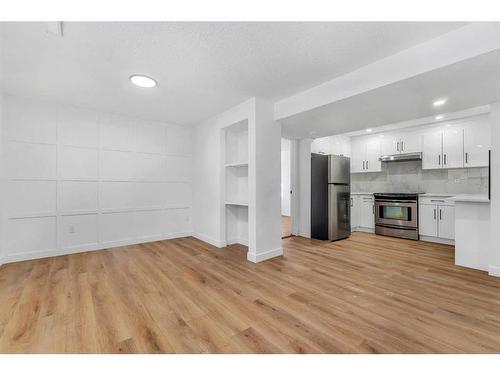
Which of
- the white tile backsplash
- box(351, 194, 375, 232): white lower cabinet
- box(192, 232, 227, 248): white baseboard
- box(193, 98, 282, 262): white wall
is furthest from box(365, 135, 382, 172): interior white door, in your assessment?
box(192, 232, 227, 248): white baseboard

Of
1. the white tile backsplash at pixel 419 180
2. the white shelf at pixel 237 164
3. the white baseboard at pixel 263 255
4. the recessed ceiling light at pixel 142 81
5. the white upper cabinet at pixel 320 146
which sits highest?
the recessed ceiling light at pixel 142 81

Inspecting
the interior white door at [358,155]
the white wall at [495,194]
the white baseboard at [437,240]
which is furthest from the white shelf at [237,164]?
the white baseboard at [437,240]

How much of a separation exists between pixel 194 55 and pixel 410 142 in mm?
4977

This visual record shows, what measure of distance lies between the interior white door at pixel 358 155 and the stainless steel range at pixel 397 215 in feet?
3.41

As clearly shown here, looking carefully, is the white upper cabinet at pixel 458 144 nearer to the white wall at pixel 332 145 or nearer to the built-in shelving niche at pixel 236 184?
the white wall at pixel 332 145

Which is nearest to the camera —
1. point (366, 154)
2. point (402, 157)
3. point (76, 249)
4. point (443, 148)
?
point (76, 249)

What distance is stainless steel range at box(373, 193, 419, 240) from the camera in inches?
177

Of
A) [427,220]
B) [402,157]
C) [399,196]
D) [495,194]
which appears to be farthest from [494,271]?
[402,157]

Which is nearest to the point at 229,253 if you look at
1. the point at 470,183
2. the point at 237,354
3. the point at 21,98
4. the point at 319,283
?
the point at 319,283

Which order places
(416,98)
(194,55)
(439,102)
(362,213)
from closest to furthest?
(194,55) → (416,98) → (439,102) → (362,213)

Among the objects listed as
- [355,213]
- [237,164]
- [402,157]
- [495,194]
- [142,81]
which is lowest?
[355,213]

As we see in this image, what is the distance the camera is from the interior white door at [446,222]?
4039mm

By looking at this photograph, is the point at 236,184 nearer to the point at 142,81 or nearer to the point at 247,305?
the point at 142,81

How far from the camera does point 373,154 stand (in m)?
5.60
